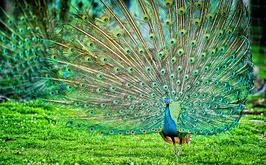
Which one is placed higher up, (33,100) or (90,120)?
(33,100)

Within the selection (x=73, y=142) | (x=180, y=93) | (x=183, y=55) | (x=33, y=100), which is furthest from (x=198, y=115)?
(x=33, y=100)

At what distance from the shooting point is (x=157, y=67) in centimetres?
488

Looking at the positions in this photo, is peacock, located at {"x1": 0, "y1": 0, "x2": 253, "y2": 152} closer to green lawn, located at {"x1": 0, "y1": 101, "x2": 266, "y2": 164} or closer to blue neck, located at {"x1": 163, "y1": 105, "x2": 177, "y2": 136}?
blue neck, located at {"x1": 163, "y1": 105, "x2": 177, "y2": 136}

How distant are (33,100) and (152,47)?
2.91 metres

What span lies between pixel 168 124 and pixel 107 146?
0.85 meters

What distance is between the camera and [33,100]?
23.4 ft

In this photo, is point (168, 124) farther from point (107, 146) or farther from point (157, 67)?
point (107, 146)

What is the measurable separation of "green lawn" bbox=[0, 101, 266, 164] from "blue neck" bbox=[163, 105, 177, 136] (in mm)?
278

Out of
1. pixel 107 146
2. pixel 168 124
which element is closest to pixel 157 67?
pixel 168 124

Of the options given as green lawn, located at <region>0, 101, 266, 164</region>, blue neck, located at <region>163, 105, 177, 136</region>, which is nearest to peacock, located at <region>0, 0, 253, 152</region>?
blue neck, located at <region>163, 105, 177, 136</region>

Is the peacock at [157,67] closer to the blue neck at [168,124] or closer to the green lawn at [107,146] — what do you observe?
the blue neck at [168,124]

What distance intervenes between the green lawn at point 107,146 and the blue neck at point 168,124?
278 mm

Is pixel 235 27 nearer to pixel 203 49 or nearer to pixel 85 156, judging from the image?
pixel 203 49

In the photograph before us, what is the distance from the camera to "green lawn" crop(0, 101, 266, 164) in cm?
495
